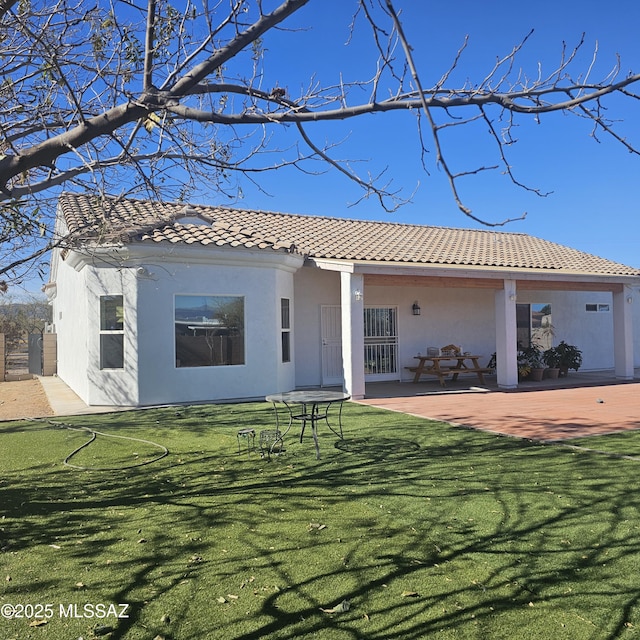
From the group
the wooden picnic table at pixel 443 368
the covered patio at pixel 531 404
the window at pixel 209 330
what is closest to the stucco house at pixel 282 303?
the window at pixel 209 330

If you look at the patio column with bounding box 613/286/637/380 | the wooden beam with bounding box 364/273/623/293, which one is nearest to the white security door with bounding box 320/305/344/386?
A: the wooden beam with bounding box 364/273/623/293

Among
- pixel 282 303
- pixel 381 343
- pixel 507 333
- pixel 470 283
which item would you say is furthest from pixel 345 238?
pixel 507 333

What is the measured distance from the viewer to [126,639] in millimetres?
3021

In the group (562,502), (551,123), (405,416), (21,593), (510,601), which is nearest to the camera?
(510,601)

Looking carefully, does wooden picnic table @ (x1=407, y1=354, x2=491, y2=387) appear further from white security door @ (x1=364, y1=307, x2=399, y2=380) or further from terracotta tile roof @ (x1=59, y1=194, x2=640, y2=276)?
terracotta tile roof @ (x1=59, y1=194, x2=640, y2=276)

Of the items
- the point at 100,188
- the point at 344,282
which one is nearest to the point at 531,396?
the point at 344,282

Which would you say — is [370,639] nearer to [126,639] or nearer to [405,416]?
[126,639]

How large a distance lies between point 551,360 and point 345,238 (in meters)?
7.53

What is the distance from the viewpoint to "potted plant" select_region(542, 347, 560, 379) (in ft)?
56.0

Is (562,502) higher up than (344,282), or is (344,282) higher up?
(344,282)

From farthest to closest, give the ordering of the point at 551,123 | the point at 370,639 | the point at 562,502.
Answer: the point at 562,502, the point at 551,123, the point at 370,639

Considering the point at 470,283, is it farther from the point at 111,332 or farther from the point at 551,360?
the point at 111,332

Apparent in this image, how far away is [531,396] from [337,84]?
1069 centimetres

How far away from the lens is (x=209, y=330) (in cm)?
1247
